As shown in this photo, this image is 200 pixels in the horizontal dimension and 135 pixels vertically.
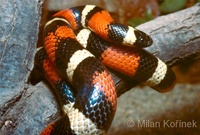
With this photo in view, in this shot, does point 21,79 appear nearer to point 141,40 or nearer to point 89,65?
point 89,65

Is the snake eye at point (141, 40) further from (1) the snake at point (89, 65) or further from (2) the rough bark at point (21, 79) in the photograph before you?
(2) the rough bark at point (21, 79)

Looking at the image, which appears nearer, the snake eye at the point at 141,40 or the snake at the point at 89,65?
the snake at the point at 89,65

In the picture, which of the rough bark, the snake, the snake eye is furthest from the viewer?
the snake eye

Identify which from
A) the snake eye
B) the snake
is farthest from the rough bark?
the snake eye

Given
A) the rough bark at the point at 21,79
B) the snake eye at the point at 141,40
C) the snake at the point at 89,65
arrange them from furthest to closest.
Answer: the snake eye at the point at 141,40
the rough bark at the point at 21,79
the snake at the point at 89,65

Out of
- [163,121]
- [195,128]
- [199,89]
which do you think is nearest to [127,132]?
[163,121]

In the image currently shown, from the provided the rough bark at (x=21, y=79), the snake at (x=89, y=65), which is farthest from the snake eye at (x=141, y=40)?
the rough bark at (x=21, y=79)

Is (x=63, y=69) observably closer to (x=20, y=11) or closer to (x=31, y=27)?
(x=31, y=27)

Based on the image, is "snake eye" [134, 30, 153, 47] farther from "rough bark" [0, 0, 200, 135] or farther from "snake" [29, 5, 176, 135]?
"rough bark" [0, 0, 200, 135]

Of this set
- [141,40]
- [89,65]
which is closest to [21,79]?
[89,65]
